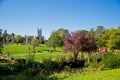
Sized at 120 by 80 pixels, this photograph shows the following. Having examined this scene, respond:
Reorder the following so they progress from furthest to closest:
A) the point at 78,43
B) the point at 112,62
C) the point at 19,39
Result: the point at 19,39, the point at 78,43, the point at 112,62

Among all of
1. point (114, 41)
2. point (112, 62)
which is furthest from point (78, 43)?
point (114, 41)

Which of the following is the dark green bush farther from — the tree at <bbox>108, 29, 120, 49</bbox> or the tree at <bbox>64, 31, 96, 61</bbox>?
the tree at <bbox>108, 29, 120, 49</bbox>

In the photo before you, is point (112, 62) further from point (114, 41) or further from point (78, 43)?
point (114, 41)

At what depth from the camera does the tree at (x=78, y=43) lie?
33.3 m

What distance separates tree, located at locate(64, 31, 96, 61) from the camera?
3334cm

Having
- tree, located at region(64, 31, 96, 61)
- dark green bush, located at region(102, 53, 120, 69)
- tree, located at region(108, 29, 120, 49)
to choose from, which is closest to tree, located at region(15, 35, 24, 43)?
tree, located at region(108, 29, 120, 49)

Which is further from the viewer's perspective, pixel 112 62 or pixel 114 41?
pixel 114 41

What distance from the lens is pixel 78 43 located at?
33344mm

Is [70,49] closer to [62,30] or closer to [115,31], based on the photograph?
[115,31]

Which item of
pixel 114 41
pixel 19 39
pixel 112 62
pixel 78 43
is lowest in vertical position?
pixel 112 62

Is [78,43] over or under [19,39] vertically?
under

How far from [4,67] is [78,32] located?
15.4 meters

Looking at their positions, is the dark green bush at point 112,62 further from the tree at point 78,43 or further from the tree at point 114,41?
the tree at point 114,41

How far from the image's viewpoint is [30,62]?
951 inches
